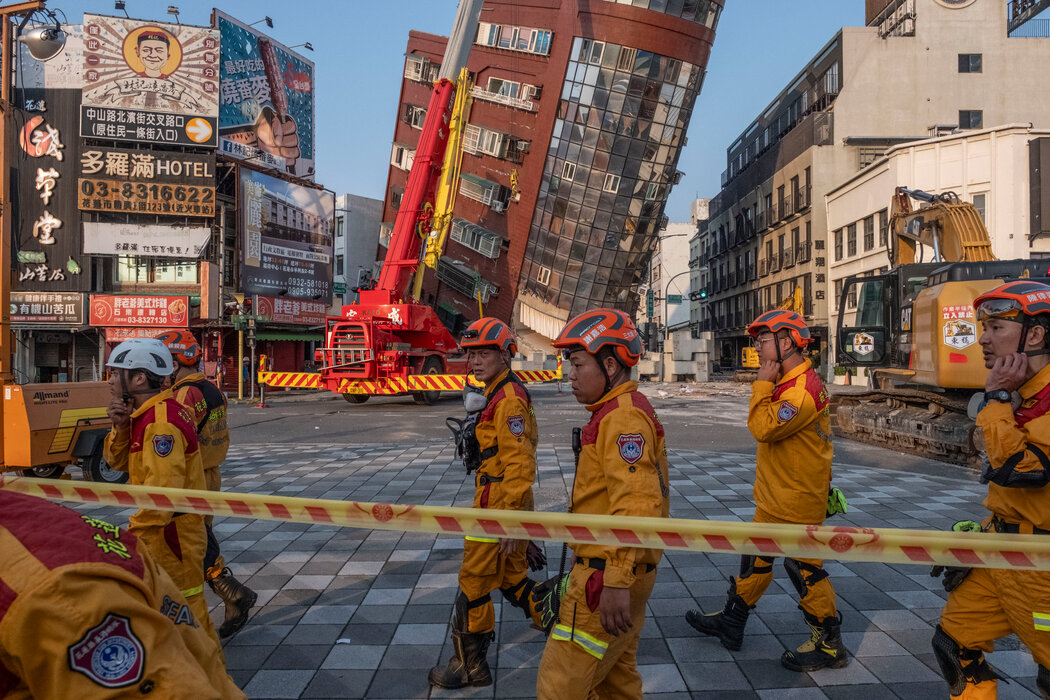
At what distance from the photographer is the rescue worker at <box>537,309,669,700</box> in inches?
94.8

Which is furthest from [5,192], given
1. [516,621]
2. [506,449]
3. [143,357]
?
[516,621]

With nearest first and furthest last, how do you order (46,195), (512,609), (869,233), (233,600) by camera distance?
(233,600)
(512,609)
(46,195)
(869,233)

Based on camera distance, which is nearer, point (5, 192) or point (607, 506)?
point (607, 506)

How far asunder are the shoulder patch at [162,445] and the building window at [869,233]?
3463 centimetres

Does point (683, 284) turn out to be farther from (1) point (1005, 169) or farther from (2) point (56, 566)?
(2) point (56, 566)

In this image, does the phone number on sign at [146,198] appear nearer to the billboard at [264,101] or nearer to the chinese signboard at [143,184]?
the chinese signboard at [143,184]

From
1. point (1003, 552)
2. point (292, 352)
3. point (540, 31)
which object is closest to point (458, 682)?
point (1003, 552)

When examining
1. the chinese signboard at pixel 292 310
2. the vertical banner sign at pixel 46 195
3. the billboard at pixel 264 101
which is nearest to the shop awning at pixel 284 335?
the chinese signboard at pixel 292 310

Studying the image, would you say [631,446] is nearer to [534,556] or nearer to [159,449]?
[534,556]

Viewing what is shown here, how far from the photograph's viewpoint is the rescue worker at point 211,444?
164 inches

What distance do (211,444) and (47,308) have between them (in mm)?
28674

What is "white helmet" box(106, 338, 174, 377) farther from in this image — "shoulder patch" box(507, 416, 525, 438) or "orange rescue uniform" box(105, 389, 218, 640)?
"shoulder patch" box(507, 416, 525, 438)

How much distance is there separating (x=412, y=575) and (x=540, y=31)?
31.9 m

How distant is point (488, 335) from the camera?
4.07m
